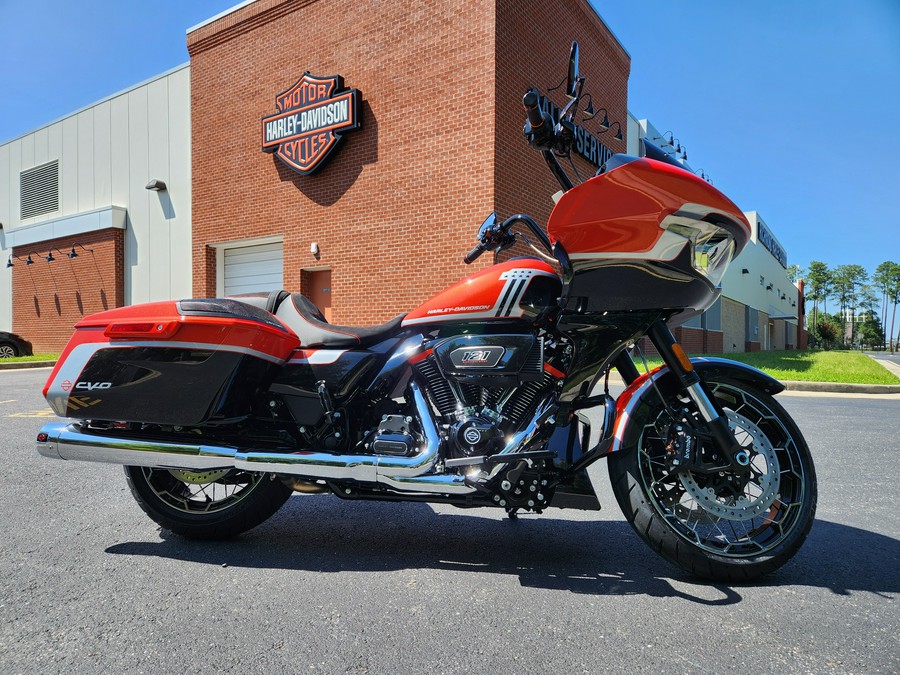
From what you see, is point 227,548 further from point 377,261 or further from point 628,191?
point 377,261

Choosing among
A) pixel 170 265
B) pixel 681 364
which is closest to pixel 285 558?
pixel 681 364

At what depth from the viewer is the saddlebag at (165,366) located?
249cm

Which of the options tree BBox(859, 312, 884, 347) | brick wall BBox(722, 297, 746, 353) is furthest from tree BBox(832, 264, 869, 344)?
brick wall BBox(722, 297, 746, 353)

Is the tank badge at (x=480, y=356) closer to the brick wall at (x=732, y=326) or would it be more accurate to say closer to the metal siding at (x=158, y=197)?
the metal siding at (x=158, y=197)

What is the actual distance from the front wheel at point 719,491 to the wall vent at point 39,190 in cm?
2258

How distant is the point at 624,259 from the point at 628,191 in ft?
0.93

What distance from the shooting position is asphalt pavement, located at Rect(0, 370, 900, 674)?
1.75 m

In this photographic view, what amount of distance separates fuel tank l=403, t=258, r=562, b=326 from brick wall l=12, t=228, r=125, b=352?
17.0 metres

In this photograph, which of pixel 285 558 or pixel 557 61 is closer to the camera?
pixel 285 558

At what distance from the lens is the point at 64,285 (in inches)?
720

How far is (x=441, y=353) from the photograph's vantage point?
2.42 metres

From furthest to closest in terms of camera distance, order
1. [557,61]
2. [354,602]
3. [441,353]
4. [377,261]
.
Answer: [557,61]
[377,261]
[441,353]
[354,602]

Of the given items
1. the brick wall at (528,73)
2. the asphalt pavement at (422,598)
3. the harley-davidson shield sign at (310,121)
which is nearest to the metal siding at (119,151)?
the harley-davidson shield sign at (310,121)

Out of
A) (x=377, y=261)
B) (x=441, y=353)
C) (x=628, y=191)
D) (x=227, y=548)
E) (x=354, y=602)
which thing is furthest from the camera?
(x=377, y=261)
